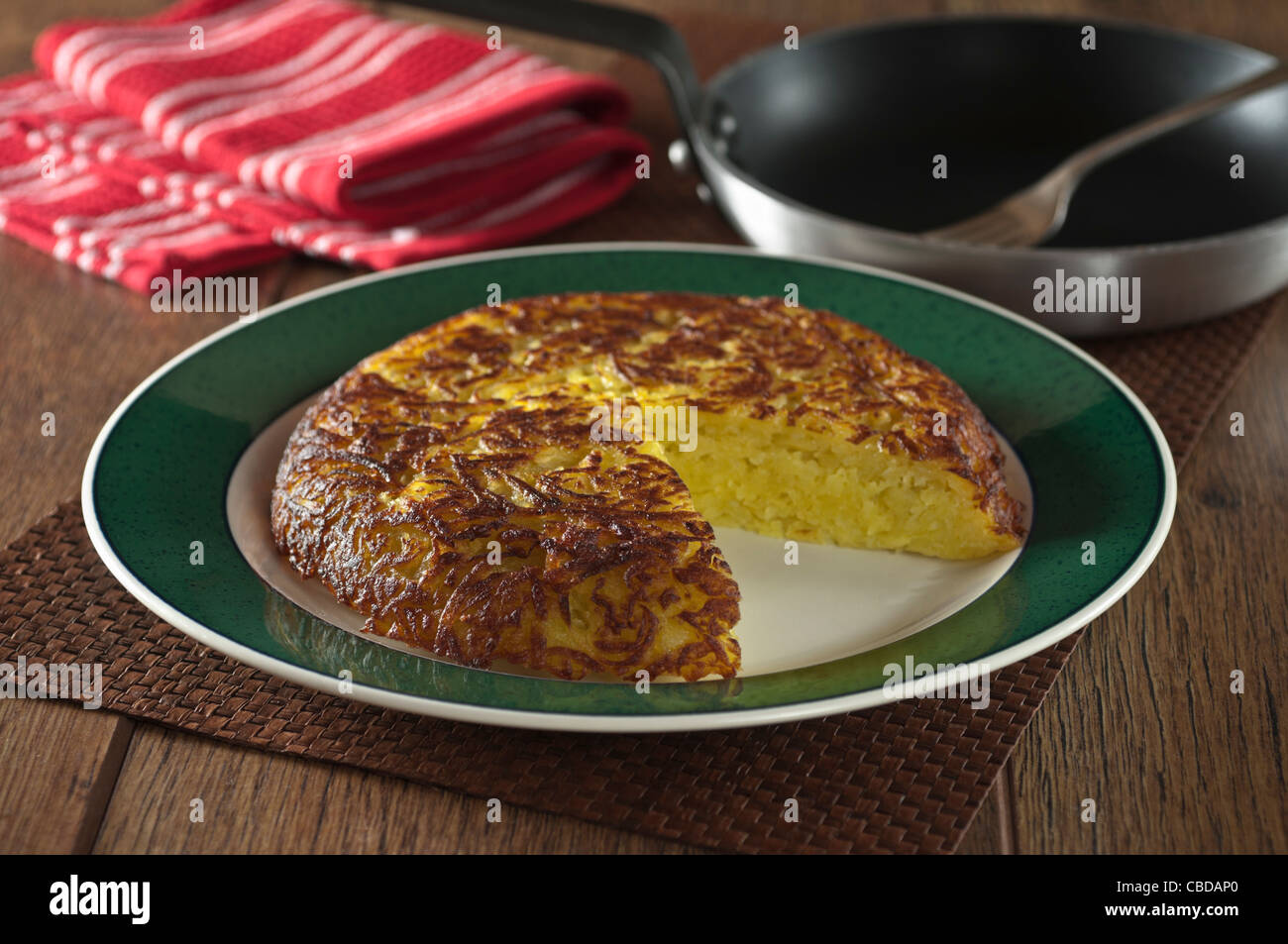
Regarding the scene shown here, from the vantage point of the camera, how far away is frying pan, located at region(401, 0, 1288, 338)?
2891 millimetres

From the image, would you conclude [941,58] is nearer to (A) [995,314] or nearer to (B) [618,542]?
(A) [995,314]

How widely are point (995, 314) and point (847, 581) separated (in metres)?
0.77

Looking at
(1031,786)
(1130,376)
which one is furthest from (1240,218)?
(1031,786)

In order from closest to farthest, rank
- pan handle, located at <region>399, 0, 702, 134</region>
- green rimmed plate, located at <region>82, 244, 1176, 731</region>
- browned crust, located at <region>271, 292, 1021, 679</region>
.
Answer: green rimmed plate, located at <region>82, 244, 1176, 731</region> → browned crust, located at <region>271, 292, 1021, 679</region> → pan handle, located at <region>399, 0, 702, 134</region>

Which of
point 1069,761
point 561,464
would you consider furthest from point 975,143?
point 1069,761

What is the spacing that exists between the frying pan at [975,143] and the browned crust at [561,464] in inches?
17.4

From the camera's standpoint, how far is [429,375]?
2.48 metres

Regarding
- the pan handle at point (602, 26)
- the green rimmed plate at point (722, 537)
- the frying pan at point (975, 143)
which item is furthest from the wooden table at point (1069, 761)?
the pan handle at point (602, 26)

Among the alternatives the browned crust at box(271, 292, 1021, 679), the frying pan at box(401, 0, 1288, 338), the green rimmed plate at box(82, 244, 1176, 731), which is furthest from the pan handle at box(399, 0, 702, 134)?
the browned crust at box(271, 292, 1021, 679)

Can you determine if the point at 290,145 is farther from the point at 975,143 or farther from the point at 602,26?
the point at 975,143

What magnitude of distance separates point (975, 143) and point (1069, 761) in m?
2.17

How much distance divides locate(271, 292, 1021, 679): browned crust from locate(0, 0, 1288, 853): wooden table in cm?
25

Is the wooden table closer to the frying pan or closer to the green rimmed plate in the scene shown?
the green rimmed plate

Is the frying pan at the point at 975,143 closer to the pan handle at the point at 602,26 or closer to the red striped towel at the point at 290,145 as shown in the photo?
the pan handle at the point at 602,26
